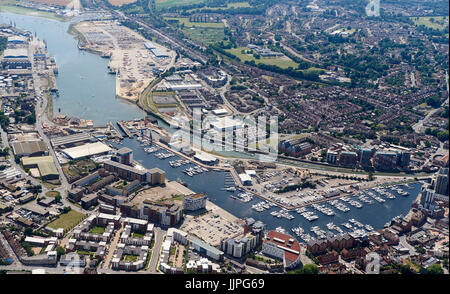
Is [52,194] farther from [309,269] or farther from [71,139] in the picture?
[309,269]

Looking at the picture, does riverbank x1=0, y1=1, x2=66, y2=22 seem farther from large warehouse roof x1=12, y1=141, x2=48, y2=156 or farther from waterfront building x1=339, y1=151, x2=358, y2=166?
waterfront building x1=339, y1=151, x2=358, y2=166

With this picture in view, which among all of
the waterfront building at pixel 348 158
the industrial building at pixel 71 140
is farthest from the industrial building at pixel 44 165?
the waterfront building at pixel 348 158

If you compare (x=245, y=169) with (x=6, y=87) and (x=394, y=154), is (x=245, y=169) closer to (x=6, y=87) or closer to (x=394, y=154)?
(x=394, y=154)

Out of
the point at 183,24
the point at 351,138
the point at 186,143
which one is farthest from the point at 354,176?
the point at 183,24

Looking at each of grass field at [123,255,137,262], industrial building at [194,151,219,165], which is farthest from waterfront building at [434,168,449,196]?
grass field at [123,255,137,262]

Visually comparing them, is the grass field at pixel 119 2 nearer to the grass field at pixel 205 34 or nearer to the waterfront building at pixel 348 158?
the grass field at pixel 205 34

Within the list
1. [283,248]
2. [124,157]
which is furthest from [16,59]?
[283,248]
